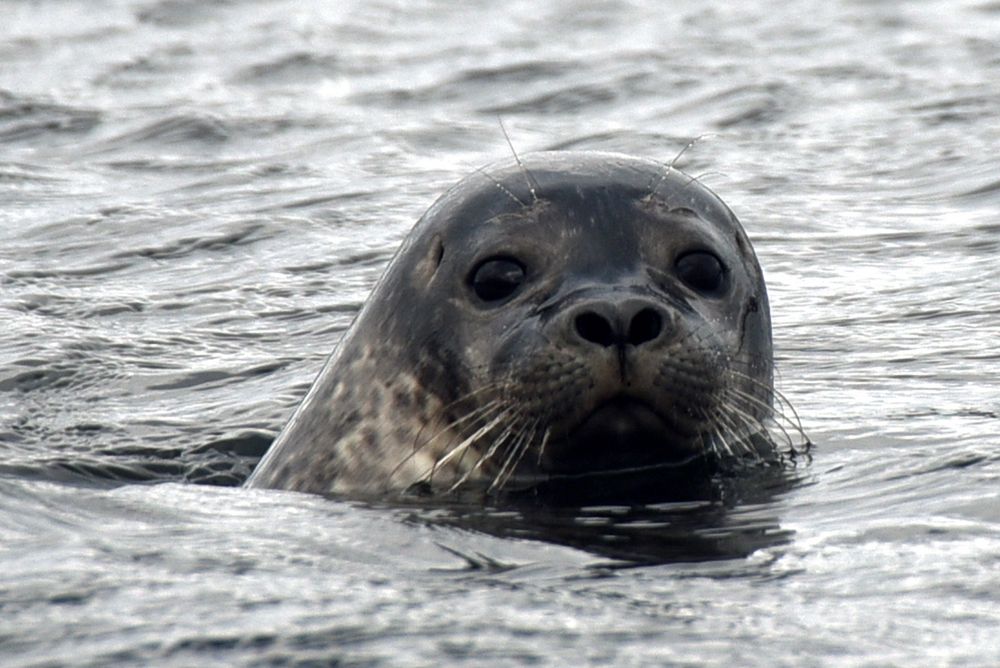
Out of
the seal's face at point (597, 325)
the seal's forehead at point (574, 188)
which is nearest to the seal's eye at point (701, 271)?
the seal's face at point (597, 325)

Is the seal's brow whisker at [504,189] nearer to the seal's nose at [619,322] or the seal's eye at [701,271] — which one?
the seal's eye at [701,271]

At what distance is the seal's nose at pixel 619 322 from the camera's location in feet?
17.6

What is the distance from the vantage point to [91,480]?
729 centimetres

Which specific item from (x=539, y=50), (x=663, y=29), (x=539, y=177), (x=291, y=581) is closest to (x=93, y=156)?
(x=539, y=50)

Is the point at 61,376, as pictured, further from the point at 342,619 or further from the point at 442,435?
the point at 342,619

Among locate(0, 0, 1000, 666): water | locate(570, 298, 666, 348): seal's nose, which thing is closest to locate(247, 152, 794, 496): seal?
locate(570, 298, 666, 348): seal's nose

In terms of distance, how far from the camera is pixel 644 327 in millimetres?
5406

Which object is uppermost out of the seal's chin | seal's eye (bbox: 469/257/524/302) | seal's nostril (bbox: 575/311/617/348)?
seal's eye (bbox: 469/257/524/302)

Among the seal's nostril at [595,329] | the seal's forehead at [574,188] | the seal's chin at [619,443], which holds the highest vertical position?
the seal's forehead at [574,188]

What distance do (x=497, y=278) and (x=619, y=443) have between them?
621 millimetres

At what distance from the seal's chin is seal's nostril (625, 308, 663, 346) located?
0.15 meters

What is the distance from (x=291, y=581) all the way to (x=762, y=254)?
5776 millimetres

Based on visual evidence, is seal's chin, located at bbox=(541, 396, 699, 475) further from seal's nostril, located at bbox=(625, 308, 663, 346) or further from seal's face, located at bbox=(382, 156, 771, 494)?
seal's nostril, located at bbox=(625, 308, 663, 346)

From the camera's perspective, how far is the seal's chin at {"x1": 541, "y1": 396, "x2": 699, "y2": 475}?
5.47 m
